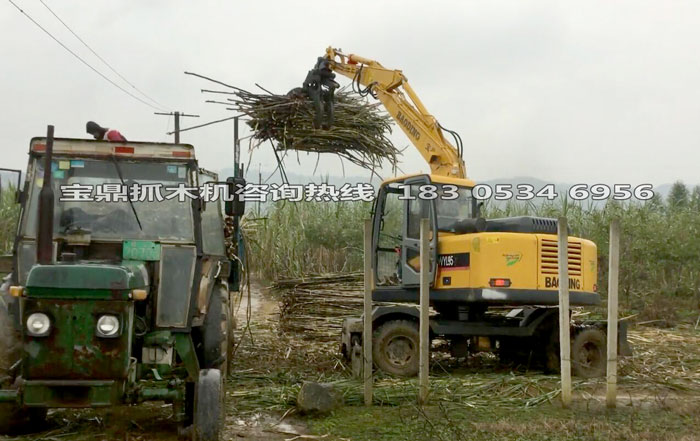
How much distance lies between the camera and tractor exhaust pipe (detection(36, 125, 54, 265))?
18.0 ft

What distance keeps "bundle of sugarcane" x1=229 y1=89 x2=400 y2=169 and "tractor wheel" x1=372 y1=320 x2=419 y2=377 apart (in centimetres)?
253

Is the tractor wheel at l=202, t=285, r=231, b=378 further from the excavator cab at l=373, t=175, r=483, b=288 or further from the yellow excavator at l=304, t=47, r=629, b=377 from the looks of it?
the excavator cab at l=373, t=175, r=483, b=288

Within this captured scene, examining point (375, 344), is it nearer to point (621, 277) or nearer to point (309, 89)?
point (309, 89)

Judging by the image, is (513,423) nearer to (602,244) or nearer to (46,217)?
(46,217)

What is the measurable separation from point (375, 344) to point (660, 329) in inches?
269

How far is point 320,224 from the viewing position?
62.1ft

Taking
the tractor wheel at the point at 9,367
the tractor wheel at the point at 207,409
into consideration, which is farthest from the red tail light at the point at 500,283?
the tractor wheel at the point at 9,367

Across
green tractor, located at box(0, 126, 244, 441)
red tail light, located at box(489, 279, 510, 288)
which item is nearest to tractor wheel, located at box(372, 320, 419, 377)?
red tail light, located at box(489, 279, 510, 288)

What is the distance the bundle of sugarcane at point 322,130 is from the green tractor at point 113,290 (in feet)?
8.83

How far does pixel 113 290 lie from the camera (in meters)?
5.44

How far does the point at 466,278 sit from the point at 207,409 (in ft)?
14.0

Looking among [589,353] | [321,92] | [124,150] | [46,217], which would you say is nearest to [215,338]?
[124,150]

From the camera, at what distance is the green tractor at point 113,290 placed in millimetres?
5309

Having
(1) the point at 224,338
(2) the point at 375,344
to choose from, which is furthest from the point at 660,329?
(1) the point at 224,338
